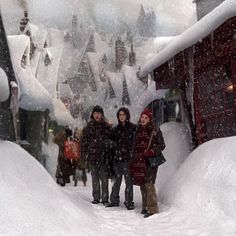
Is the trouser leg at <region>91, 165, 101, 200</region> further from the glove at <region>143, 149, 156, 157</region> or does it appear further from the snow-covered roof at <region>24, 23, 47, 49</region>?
the snow-covered roof at <region>24, 23, 47, 49</region>

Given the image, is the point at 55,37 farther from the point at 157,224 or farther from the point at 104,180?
the point at 157,224

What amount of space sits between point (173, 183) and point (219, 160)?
132 cm

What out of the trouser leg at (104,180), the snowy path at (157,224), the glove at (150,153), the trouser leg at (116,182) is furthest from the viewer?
the trouser leg at (104,180)

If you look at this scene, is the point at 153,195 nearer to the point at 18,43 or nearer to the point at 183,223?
the point at 183,223

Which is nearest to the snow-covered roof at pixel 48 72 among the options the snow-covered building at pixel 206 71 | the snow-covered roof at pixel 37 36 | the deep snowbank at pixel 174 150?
the snow-covered roof at pixel 37 36

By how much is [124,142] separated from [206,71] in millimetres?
2698

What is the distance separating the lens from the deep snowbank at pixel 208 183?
17.8 ft

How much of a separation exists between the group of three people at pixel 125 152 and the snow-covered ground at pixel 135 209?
266mm

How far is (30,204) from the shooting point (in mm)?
4250

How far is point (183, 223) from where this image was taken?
555 centimetres

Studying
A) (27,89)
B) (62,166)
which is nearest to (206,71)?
(62,166)

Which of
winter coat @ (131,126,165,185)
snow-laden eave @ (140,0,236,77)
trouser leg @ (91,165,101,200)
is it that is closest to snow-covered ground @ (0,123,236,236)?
trouser leg @ (91,165,101,200)

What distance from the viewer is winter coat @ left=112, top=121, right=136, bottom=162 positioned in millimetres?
7227

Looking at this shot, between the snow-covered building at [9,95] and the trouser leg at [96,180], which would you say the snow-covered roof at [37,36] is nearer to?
the snow-covered building at [9,95]
